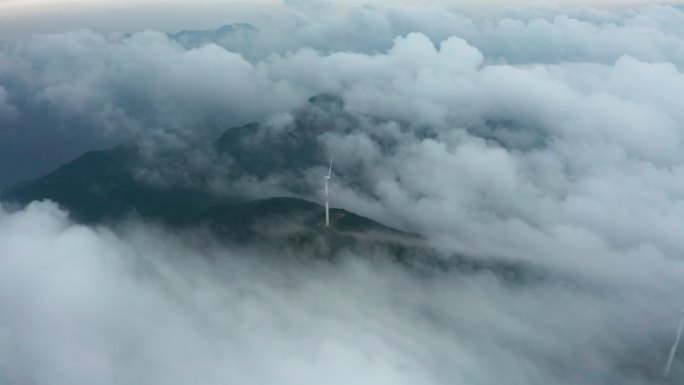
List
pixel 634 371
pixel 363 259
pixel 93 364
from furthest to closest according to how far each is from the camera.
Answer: pixel 363 259, pixel 634 371, pixel 93 364

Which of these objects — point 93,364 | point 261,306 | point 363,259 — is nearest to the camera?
point 93,364

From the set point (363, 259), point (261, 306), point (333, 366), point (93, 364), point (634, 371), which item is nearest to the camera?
point (93, 364)

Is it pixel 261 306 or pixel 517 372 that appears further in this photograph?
pixel 261 306

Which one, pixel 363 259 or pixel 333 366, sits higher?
pixel 363 259

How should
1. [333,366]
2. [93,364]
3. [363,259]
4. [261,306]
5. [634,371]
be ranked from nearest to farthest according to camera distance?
1. [93,364]
2. [333,366]
3. [634,371]
4. [261,306]
5. [363,259]

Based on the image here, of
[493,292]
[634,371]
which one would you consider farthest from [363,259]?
[634,371]

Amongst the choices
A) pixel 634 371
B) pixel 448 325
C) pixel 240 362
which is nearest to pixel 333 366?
pixel 240 362

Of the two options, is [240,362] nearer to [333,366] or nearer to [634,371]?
[333,366]

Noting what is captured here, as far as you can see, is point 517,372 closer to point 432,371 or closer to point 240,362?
point 432,371

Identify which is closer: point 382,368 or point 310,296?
point 382,368
